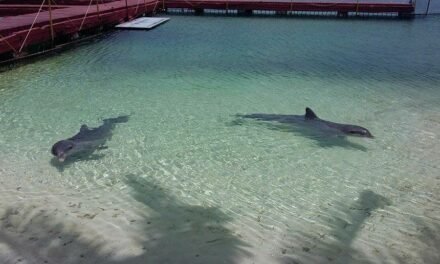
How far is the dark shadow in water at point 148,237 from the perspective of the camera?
4.37 m

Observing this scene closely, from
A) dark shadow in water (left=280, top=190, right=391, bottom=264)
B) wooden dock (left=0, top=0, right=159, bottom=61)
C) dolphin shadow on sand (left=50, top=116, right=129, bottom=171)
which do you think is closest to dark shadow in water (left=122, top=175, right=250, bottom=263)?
dark shadow in water (left=280, top=190, right=391, bottom=264)

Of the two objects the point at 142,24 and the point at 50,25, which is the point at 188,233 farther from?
the point at 142,24

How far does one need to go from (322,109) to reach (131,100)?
15.9 ft

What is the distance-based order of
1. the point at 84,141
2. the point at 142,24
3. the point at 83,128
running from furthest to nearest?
the point at 142,24
the point at 83,128
the point at 84,141

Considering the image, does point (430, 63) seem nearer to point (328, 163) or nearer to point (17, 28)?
point (328, 163)

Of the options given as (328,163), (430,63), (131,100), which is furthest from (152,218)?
(430,63)

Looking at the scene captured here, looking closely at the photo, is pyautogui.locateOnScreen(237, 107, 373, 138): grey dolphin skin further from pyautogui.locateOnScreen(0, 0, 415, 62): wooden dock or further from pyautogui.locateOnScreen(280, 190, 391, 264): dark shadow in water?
pyautogui.locateOnScreen(0, 0, 415, 62): wooden dock

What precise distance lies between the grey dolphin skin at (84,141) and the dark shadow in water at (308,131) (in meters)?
2.67

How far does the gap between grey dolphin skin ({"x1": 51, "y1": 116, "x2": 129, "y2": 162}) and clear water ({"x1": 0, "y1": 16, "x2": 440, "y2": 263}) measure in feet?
0.72

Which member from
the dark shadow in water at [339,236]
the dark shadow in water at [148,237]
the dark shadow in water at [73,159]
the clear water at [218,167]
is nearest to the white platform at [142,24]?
the clear water at [218,167]

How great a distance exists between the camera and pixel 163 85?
464 inches

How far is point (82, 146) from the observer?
23.8 feet

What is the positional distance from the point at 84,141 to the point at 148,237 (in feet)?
10.7

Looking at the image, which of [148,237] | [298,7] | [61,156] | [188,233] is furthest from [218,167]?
[298,7]
